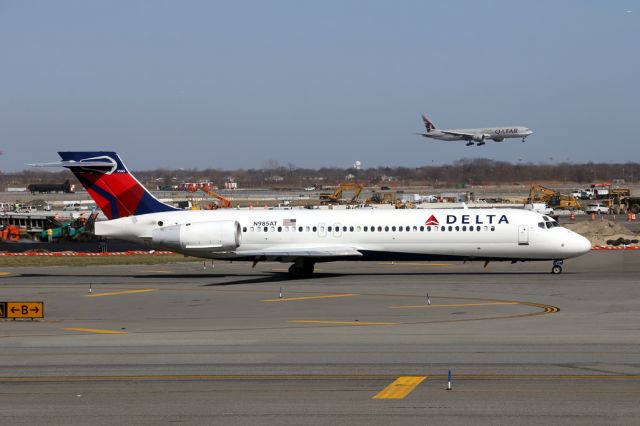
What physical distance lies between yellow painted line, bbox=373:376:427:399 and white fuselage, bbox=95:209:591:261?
23.6 meters

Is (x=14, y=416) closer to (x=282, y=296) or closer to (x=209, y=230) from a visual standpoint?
(x=282, y=296)

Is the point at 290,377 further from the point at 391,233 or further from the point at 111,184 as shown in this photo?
the point at 111,184

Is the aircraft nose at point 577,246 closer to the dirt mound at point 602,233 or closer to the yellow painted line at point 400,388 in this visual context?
the dirt mound at point 602,233

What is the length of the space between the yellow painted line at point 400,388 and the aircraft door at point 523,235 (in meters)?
23.8

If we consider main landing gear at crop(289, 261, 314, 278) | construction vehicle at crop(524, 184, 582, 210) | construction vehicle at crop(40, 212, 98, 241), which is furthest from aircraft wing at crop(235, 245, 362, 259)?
construction vehicle at crop(524, 184, 582, 210)

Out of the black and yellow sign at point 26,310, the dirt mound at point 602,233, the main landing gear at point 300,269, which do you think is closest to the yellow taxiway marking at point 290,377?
the black and yellow sign at point 26,310

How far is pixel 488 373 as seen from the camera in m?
19.2

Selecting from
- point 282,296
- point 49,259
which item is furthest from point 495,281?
point 49,259

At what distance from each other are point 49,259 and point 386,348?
37.1 m

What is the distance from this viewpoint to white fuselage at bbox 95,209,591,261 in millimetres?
41781

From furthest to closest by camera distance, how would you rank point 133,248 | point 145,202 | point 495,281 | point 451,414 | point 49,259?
point 133,248, point 49,259, point 145,202, point 495,281, point 451,414

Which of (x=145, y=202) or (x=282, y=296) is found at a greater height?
(x=145, y=202)

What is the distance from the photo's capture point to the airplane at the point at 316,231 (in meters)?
41.9

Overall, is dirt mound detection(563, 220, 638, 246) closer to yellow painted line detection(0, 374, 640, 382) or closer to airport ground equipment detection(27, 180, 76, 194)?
yellow painted line detection(0, 374, 640, 382)
